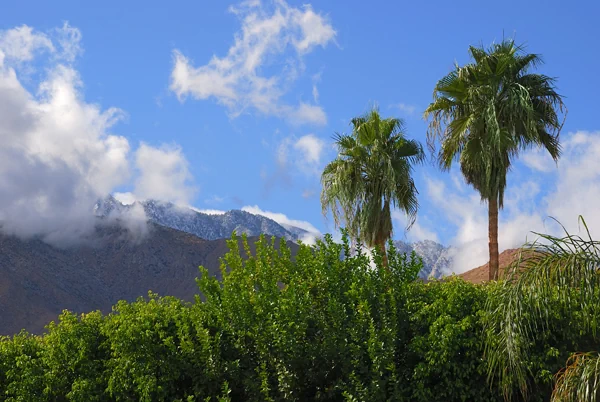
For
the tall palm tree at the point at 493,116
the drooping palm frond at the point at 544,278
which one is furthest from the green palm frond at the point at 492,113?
the drooping palm frond at the point at 544,278

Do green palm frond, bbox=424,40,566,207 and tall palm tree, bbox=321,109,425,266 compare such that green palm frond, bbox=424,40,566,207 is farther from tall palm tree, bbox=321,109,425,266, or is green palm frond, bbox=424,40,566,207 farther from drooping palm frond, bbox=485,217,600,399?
drooping palm frond, bbox=485,217,600,399

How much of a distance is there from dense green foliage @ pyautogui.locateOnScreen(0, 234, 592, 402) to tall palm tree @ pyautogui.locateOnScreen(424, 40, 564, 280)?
616 centimetres

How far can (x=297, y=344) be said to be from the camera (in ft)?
54.0

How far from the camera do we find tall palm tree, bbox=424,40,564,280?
77.3ft

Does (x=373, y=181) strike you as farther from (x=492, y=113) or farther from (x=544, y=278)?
(x=544, y=278)

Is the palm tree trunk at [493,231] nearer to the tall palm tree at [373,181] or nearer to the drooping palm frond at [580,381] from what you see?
the tall palm tree at [373,181]

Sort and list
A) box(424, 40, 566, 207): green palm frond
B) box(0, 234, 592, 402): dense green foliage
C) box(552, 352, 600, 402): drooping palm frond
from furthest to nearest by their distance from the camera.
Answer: box(424, 40, 566, 207): green palm frond, box(0, 234, 592, 402): dense green foliage, box(552, 352, 600, 402): drooping palm frond

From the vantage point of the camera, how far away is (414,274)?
18.2 m

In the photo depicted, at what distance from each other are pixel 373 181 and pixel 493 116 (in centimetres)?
487

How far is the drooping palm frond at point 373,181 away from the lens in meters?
25.8

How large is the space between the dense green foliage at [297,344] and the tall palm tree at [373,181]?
718 cm

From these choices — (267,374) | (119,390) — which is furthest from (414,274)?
(119,390)

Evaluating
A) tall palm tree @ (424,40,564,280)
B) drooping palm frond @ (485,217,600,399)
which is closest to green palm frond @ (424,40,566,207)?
tall palm tree @ (424,40,564,280)

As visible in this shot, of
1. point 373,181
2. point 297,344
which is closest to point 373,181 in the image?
point 373,181
